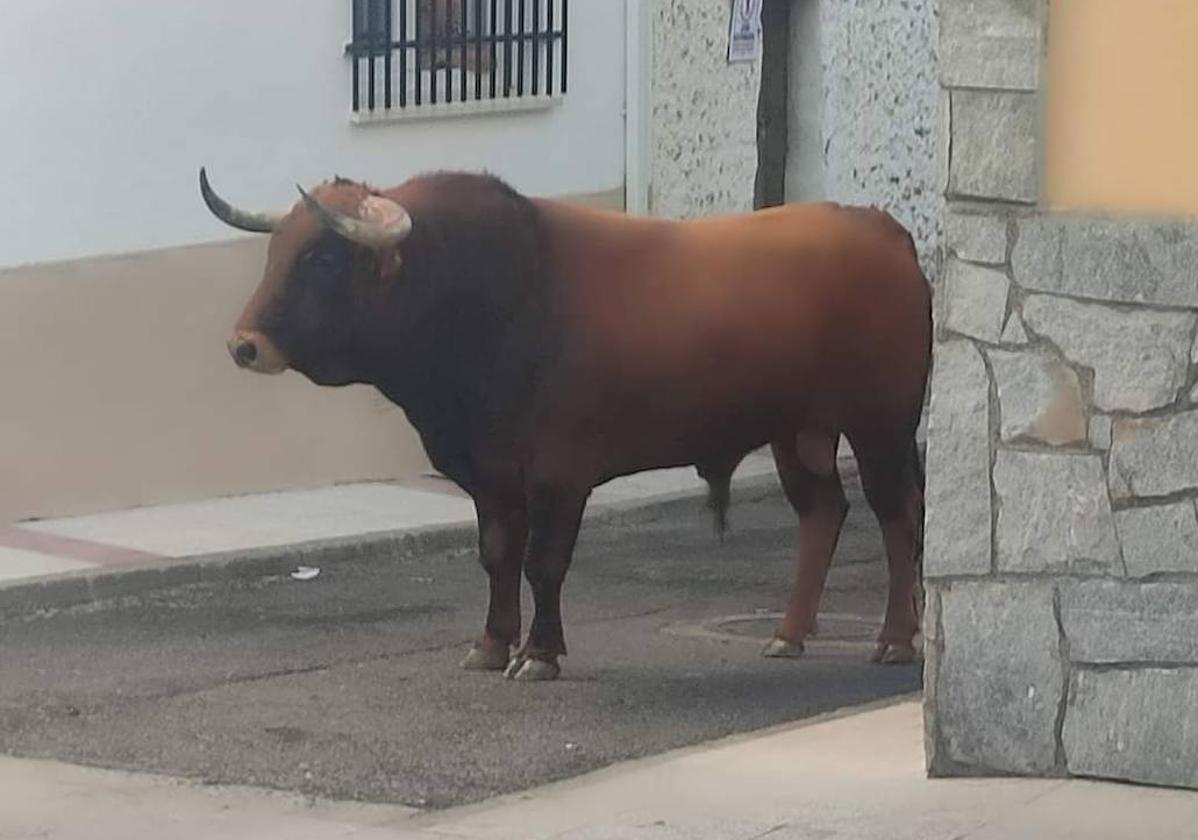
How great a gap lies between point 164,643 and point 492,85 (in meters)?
5.61

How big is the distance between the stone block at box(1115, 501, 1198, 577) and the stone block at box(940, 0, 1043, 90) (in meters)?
1.26

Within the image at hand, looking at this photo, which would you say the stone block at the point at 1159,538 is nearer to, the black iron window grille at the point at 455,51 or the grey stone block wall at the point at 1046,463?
→ the grey stone block wall at the point at 1046,463

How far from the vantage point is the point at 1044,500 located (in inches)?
330

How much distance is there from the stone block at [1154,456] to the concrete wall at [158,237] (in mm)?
7402

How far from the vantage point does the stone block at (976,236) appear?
8453 millimetres

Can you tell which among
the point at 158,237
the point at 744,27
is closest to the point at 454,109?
the point at 744,27

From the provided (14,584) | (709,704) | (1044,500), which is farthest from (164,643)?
(1044,500)

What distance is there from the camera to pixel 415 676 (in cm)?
1105

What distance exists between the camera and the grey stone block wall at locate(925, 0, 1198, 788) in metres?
8.20

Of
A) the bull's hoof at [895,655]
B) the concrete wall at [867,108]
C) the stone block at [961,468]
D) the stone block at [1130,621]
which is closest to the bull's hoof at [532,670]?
the bull's hoof at [895,655]

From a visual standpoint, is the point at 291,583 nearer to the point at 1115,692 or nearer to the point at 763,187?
the point at 763,187

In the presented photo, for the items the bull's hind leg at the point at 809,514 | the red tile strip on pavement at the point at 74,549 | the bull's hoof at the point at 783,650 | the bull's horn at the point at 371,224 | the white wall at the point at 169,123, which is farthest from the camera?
the white wall at the point at 169,123

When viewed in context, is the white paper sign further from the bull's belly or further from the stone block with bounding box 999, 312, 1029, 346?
the stone block with bounding box 999, 312, 1029, 346

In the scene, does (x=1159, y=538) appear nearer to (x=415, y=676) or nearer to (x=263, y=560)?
(x=415, y=676)
